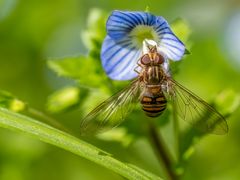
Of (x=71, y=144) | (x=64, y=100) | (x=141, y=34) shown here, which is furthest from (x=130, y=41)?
(x=71, y=144)

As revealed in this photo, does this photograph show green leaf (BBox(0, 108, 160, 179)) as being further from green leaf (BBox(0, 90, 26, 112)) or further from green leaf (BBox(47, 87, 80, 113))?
green leaf (BBox(47, 87, 80, 113))

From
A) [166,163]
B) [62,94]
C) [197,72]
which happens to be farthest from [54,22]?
[166,163]

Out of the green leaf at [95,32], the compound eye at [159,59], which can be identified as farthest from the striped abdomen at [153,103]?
the green leaf at [95,32]

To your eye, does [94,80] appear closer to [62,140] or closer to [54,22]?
[62,140]

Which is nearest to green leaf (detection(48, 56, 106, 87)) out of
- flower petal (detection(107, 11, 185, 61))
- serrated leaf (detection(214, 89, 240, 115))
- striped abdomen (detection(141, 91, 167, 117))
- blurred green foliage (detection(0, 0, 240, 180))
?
blurred green foliage (detection(0, 0, 240, 180))

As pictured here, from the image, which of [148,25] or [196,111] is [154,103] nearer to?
[196,111]
